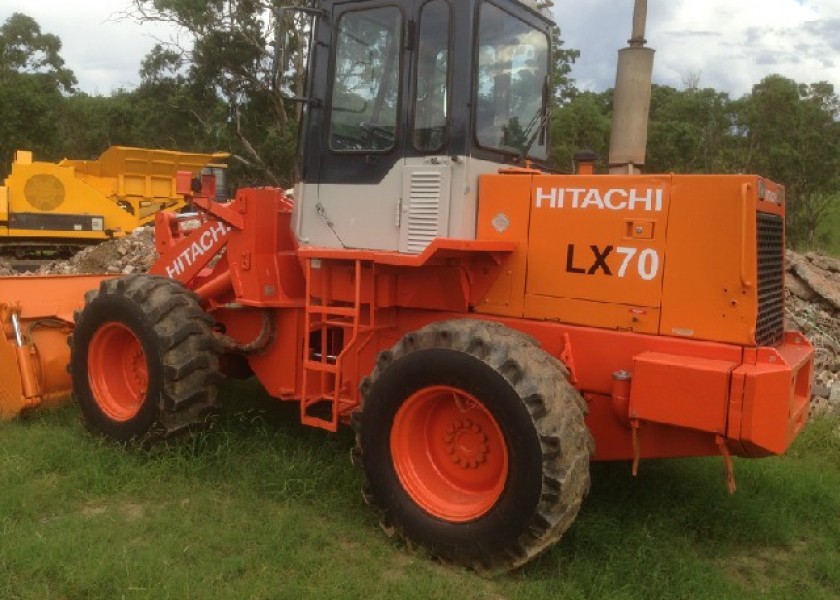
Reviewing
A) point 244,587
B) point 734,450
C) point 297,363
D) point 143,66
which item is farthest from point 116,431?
point 143,66

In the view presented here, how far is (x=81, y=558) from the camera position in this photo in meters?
3.80

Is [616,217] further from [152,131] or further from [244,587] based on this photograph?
[152,131]

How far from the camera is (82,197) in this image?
46.1ft

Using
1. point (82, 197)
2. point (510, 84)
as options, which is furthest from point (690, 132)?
point (510, 84)

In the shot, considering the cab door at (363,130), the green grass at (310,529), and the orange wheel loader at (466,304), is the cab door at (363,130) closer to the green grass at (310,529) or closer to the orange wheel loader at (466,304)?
the orange wheel loader at (466,304)

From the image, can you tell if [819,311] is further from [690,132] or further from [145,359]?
[690,132]

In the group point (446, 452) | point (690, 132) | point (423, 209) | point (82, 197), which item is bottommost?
point (446, 452)

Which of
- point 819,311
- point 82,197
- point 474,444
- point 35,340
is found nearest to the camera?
point 474,444

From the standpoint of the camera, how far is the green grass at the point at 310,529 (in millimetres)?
3701

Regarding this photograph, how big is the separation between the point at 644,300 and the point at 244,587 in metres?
2.33

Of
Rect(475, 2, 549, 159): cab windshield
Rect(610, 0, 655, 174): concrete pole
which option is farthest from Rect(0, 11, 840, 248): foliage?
Rect(475, 2, 549, 159): cab windshield

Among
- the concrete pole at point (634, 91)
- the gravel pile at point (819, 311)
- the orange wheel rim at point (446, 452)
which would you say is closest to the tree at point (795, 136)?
the gravel pile at point (819, 311)

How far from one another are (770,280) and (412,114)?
2112 millimetres

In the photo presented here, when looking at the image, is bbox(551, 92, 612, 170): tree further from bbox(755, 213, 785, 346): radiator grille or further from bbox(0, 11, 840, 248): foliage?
bbox(755, 213, 785, 346): radiator grille
